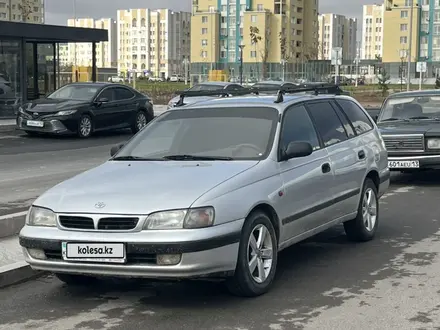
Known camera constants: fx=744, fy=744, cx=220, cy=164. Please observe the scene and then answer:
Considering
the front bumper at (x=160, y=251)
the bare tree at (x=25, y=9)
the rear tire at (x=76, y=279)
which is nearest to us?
the front bumper at (x=160, y=251)

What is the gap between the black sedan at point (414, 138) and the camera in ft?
40.6

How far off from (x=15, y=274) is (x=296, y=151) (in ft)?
8.72

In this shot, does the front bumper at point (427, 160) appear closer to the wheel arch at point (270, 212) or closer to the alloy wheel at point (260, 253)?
the wheel arch at point (270, 212)

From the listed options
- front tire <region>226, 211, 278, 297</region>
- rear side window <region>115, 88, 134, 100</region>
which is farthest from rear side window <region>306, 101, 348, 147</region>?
rear side window <region>115, 88, 134, 100</region>

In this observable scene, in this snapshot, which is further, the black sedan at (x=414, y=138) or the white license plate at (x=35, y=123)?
the white license plate at (x=35, y=123)

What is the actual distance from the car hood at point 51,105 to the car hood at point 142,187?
1491 cm

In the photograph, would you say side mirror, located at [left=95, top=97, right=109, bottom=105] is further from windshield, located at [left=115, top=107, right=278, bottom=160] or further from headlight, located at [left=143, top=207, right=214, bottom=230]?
headlight, located at [left=143, top=207, right=214, bottom=230]

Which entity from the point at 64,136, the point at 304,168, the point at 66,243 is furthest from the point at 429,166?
the point at 64,136

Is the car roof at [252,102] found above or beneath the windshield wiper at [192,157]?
above

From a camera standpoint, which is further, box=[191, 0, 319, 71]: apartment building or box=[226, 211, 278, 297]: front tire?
box=[191, 0, 319, 71]: apartment building

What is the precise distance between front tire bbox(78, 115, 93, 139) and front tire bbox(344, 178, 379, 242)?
14011 millimetres

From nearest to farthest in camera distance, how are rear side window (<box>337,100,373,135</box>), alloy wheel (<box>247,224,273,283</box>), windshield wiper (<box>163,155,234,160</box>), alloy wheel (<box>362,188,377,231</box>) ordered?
1. alloy wheel (<box>247,224,273,283</box>)
2. windshield wiper (<box>163,155,234,160</box>)
3. alloy wheel (<box>362,188,377,231</box>)
4. rear side window (<box>337,100,373,135</box>)

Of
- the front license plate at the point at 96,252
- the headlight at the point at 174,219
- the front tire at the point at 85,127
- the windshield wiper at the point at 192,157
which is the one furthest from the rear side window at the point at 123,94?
the headlight at the point at 174,219

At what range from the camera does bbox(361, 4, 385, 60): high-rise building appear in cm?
17238
